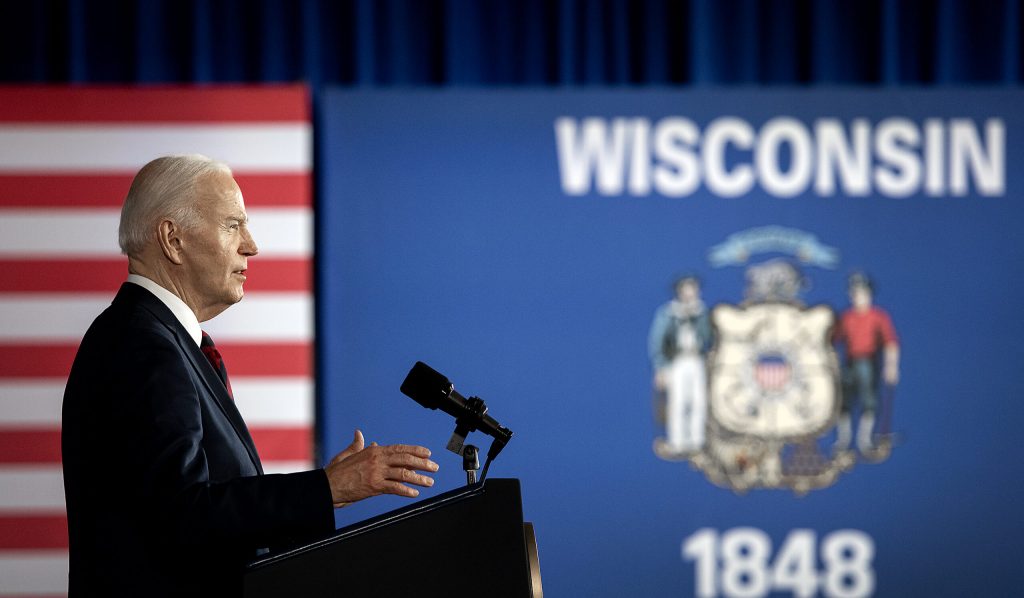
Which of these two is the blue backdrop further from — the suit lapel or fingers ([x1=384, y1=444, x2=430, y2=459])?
fingers ([x1=384, y1=444, x2=430, y2=459])

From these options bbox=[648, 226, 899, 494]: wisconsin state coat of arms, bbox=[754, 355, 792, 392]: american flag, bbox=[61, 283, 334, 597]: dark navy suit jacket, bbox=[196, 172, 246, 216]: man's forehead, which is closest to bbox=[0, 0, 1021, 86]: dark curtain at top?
bbox=[648, 226, 899, 494]: wisconsin state coat of arms

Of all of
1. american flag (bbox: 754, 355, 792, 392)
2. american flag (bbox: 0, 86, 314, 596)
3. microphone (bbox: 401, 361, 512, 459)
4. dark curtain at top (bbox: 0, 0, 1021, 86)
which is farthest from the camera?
dark curtain at top (bbox: 0, 0, 1021, 86)

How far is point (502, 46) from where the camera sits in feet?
10.3

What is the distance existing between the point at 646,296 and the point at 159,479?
6.28 feet

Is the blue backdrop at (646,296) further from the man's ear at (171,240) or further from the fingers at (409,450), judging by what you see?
the fingers at (409,450)

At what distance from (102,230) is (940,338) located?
2.13m

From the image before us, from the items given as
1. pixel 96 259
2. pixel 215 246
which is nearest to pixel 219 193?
pixel 215 246

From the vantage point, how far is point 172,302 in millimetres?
1250

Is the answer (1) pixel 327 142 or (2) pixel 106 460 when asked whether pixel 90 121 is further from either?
(2) pixel 106 460

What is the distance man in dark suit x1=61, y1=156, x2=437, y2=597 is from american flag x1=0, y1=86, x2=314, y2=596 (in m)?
1.52

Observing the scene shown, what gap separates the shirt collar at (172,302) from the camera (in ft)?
4.08

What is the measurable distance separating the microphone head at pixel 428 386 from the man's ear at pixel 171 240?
0.30 metres

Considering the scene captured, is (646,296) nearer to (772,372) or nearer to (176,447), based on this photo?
(772,372)

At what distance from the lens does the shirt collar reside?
48.9 inches
